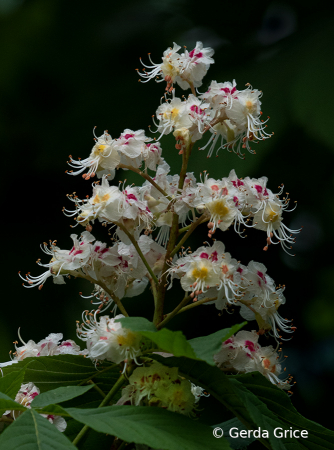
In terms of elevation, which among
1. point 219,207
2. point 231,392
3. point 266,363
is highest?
point 219,207

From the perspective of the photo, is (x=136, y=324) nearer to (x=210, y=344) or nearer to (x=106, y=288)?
(x=210, y=344)

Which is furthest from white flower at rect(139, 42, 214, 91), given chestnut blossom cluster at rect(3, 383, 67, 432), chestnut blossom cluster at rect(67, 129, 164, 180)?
chestnut blossom cluster at rect(3, 383, 67, 432)

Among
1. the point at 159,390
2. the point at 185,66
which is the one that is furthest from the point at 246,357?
the point at 185,66

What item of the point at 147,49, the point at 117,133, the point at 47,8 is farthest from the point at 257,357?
the point at 47,8

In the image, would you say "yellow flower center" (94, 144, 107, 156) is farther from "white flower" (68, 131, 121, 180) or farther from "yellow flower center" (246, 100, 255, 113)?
"yellow flower center" (246, 100, 255, 113)

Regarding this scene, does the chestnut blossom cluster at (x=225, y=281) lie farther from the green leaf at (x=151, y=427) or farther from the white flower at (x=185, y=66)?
the white flower at (x=185, y=66)

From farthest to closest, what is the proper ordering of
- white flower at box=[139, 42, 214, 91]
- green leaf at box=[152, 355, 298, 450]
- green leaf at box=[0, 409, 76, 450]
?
white flower at box=[139, 42, 214, 91] < green leaf at box=[152, 355, 298, 450] < green leaf at box=[0, 409, 76, 450]

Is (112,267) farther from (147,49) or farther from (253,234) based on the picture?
(147,49)
